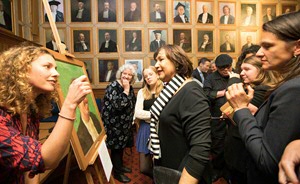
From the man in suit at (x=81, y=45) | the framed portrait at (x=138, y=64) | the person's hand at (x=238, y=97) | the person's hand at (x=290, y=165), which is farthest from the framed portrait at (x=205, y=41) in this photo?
the person's hand at (x=290, y=165)

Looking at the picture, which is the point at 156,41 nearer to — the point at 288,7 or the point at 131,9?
the point at 131,9

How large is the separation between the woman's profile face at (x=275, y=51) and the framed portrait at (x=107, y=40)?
24.0 feet

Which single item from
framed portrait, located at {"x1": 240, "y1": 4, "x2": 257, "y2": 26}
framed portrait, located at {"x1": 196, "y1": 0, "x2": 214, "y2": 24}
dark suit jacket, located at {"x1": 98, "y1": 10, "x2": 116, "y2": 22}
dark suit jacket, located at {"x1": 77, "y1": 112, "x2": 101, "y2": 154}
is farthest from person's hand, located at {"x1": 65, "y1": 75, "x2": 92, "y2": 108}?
framed portrait, located at {"x1": 240, "y1": 4, "x2": 257, "y2": 26}

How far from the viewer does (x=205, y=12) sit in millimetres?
8484

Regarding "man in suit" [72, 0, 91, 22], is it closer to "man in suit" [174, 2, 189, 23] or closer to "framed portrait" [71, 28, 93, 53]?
"framed portrait" [71, 28, 93, 53]

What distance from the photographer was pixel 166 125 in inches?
69.5

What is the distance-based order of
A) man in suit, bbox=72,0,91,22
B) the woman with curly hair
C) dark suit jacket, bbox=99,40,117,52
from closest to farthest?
1. the woman with curly hair
2. man in suit, bbox=72,0,91,22
3. dark suit jacket, bbox=99,40,117,52

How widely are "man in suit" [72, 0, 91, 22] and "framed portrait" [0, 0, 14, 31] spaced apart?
7.86ft

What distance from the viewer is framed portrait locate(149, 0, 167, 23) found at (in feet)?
27.0

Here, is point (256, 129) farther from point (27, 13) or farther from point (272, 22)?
point (27, 13)

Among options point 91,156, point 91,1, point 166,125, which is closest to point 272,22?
point 166,125

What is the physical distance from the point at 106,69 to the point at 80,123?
20.4ft

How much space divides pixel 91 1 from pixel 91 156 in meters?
7.14

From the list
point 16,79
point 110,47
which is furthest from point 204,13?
point 16,79
